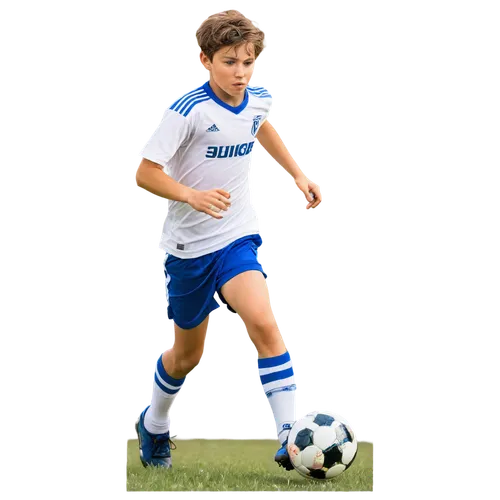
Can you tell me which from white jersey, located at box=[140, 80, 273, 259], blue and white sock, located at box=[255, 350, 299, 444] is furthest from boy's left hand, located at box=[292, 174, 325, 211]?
blue and white sock, located at box=[255, 350, 299, 444]

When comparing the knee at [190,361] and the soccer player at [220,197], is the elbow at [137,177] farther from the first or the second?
the knee at [190,361]

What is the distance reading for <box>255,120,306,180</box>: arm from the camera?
8547 mm

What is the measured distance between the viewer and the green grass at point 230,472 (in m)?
8.15

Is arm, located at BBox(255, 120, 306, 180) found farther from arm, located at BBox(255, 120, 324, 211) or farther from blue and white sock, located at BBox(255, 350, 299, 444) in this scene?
blue and white sock, located at BBox(255, 350, 299, 444)

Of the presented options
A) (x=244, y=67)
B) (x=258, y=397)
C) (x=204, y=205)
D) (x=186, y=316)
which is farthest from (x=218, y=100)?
(x=258, y=397)

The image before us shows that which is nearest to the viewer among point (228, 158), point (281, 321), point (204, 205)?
point (204, 205)

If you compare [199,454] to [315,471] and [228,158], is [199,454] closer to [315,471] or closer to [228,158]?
[315,471]

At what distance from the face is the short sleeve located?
0.34 m

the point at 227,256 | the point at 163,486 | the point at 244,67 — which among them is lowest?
the point at 163,486

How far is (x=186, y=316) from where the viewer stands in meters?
8.33

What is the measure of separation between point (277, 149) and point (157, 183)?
104cm

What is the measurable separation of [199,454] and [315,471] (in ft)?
5.04

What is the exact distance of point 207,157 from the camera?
8.15 meters

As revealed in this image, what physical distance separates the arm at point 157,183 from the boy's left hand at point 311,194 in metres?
0.98
